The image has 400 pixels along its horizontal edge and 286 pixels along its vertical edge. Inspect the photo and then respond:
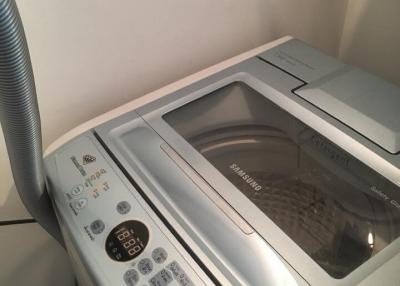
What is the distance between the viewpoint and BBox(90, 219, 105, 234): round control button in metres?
0.61

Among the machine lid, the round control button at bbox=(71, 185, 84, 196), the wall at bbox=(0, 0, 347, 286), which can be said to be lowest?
the machine lid

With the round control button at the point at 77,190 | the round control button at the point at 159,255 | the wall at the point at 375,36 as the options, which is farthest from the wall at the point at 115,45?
the round control button at the point at 159,255

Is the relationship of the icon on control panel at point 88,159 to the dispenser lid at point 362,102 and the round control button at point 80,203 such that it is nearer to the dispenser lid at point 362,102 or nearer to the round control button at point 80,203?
the round control button at point 80,203

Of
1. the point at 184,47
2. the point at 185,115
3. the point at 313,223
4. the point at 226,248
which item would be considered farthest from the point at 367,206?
the point at 184,47

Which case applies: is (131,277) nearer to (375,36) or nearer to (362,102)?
(362,102)

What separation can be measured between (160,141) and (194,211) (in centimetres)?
14

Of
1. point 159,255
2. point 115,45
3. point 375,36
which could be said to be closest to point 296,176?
point 159,255

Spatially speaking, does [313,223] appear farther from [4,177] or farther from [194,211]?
[4,177]

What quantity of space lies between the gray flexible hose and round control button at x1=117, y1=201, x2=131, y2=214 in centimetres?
13

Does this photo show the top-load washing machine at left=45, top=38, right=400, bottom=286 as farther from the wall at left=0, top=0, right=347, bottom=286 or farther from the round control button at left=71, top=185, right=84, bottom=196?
the wall at left=0, top=0, right=347, bottom=286

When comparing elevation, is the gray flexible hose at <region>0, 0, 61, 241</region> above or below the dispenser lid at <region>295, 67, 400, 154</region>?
above

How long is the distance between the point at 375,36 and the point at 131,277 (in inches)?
29.7

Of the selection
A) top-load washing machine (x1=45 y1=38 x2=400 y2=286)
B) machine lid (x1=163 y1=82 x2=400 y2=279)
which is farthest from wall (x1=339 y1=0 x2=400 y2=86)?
machine lid (x1=163 y1=82 x2=400 y2=279)

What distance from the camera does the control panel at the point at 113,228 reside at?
A: 56cm
